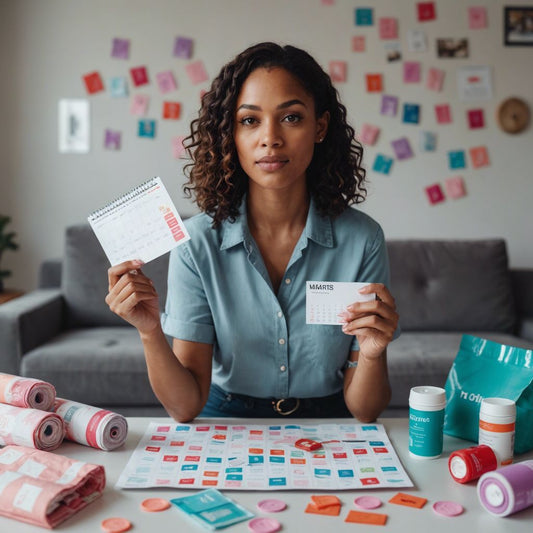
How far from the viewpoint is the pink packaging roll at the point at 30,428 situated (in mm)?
1032

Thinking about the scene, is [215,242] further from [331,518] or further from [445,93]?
[445,93]

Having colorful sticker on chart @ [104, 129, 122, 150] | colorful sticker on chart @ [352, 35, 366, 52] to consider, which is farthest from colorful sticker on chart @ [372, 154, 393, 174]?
colorful sticker on chart @ [104, 129, 122, 150]

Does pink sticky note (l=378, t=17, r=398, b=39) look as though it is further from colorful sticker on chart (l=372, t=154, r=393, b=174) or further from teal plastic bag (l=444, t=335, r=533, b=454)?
teal plastic bag (l=444, t=335, r=533, b=454)

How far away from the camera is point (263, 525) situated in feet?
2.70

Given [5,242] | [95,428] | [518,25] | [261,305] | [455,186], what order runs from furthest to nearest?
[455,186]
[518,25]
[5,242]
[261,305]
[95,428]

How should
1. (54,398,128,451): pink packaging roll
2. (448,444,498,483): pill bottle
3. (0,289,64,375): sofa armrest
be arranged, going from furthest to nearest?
(0,289,64,375): sofa armrest, (54,398,128,451): pink packaging roll, (448,444,498,483): pill bottle

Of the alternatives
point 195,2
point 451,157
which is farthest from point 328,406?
point 195,2

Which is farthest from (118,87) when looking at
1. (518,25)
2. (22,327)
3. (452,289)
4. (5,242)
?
(518,25)

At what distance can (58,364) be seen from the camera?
246cm

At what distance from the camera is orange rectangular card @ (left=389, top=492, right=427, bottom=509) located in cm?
89

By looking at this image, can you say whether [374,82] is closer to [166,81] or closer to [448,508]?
[166,81]

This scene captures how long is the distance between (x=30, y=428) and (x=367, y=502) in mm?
→ 539

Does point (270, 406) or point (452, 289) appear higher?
point (270, 406)

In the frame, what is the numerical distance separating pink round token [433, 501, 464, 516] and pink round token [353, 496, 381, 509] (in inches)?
3.1
